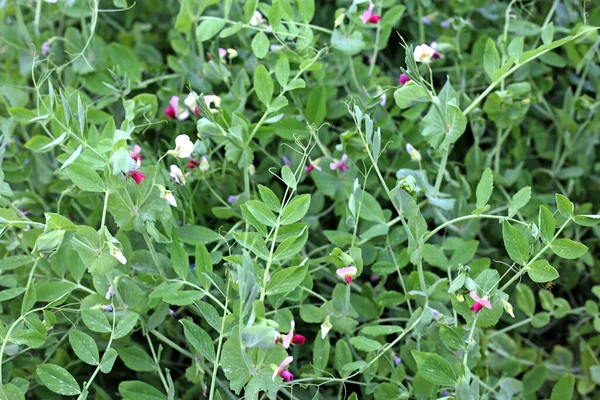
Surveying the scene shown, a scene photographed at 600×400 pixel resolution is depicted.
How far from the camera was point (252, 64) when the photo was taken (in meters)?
0.93

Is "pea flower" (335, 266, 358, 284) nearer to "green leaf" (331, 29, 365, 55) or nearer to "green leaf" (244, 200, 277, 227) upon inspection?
"green leaf" (244, 200, 277, 227)

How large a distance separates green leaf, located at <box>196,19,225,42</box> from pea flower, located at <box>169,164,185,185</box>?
0.23 metres

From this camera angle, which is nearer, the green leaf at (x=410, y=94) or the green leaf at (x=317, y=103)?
the green leaf at (x=410, y=94)

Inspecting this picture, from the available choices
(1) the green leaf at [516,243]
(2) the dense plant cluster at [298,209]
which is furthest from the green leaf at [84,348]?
(1) the green leaf at [516,243]

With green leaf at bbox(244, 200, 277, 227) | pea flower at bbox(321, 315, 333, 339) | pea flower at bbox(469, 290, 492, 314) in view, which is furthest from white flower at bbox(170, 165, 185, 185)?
pea flower at bbox(469, 290, 492, 314)

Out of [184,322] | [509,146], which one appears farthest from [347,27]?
[184,322]

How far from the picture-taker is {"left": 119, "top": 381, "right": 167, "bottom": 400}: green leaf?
26.6 inches

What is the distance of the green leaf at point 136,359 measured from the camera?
0.71 meters

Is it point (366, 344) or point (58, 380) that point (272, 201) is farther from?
point (58, 380)

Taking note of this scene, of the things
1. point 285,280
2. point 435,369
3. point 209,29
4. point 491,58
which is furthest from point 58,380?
point 491,58

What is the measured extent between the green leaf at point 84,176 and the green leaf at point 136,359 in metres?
0.19

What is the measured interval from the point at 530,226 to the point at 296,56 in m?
0.36

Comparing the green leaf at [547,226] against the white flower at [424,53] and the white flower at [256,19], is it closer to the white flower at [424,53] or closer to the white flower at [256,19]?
the white flower at [424,53]

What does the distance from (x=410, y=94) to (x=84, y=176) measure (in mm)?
333
